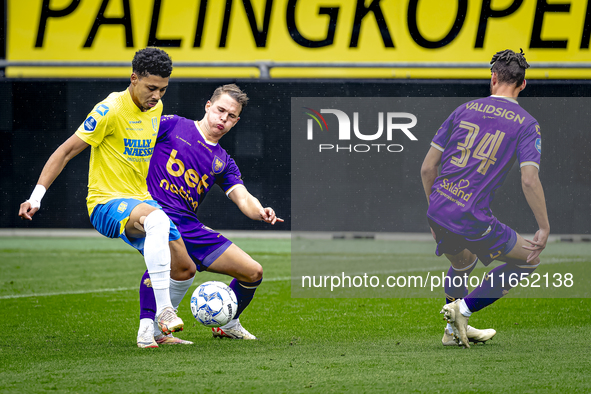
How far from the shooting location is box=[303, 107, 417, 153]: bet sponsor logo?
11031 mm

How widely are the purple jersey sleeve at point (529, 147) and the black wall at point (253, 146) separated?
6.28 m

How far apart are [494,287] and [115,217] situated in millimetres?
2312

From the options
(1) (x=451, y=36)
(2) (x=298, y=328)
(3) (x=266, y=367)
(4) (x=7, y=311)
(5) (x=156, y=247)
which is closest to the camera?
(3) (x=266, y=367)

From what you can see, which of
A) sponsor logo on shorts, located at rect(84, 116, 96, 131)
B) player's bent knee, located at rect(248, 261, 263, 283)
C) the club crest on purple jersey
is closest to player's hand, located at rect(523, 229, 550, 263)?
player's bent knee, located at rect(248, 261, 263, 283)

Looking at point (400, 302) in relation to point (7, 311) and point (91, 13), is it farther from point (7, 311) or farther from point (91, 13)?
point (91, 13)

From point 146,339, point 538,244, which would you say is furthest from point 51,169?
point 538,244

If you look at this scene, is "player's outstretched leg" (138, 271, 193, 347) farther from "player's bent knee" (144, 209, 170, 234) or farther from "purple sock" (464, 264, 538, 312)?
"purple sock" (464, 264, 538, 312)

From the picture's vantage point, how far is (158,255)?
15.4ft

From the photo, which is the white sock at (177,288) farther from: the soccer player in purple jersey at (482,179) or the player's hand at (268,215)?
the soccer player in purple jersey at (482,179)

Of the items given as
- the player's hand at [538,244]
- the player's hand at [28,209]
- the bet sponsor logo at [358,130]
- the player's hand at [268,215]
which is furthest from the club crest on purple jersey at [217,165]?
the bet sponsor logo at [358,130]

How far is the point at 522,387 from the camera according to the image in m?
3.69

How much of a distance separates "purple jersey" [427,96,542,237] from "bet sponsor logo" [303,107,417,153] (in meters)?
6.07

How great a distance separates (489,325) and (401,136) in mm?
5639

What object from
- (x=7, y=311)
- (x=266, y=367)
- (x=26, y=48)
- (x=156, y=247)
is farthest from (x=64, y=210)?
(x=266, y=367)
